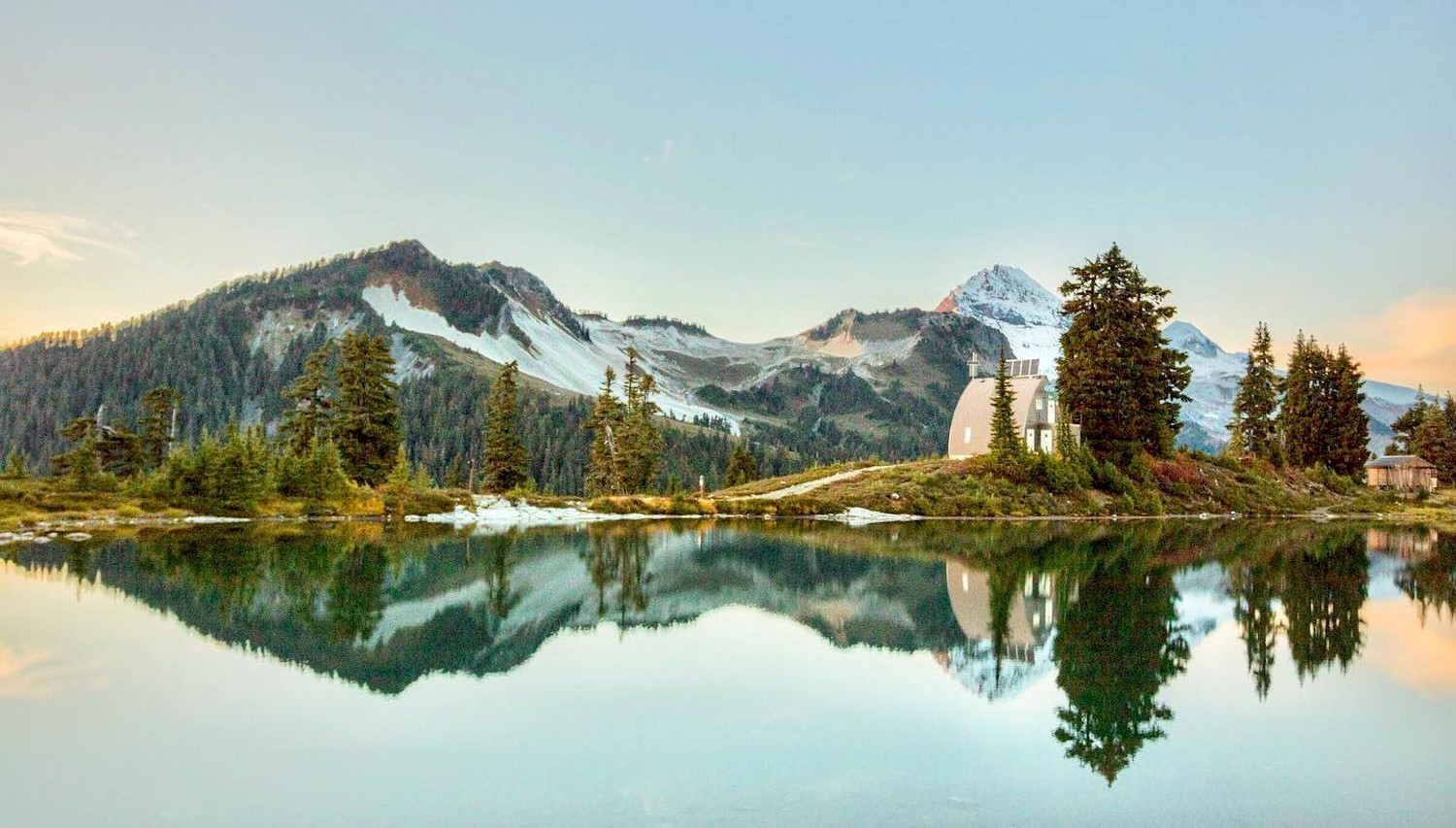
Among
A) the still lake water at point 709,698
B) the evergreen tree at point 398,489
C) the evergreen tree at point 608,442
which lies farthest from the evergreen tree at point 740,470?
the still lake water at point 709,698

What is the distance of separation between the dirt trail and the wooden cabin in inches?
2344

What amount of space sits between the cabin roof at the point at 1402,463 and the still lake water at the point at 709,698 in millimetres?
91838

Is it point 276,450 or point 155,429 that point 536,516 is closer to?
point 276,450

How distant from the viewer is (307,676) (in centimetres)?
1349

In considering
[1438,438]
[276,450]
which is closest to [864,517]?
[276,450]

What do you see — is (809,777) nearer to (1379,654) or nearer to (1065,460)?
(1379,654)

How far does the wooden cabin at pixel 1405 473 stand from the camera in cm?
10100

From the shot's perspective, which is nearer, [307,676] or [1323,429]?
[307,676]

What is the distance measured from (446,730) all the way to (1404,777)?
390 inches

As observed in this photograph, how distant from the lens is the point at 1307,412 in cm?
8969

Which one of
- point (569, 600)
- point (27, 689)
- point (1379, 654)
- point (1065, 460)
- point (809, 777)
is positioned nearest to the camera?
point (809, 777)

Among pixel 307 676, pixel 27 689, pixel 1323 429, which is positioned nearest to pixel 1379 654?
pixel 307 676

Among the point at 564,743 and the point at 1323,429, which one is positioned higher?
the point at 1323,429

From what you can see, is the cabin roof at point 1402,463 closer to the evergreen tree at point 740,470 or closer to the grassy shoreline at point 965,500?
the grassy shoreline at point 965,500
